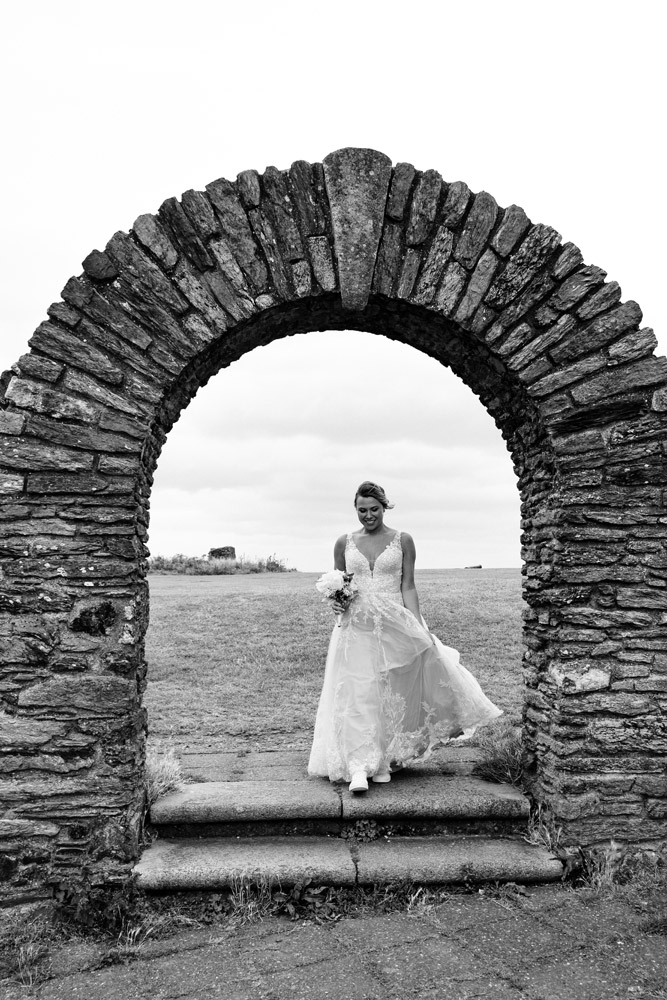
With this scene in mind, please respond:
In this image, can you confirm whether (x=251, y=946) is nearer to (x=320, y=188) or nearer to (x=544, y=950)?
(x=544, y=950)

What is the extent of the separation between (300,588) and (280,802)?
8.96m

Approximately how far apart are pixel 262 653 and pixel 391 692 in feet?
16.4

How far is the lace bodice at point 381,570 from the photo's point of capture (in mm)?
5586

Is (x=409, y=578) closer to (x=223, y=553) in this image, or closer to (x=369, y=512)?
(x=369, y=512)

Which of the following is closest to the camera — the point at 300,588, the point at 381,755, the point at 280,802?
the point at 280,802

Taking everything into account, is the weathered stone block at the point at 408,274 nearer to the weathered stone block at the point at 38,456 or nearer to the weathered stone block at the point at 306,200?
the weathered stone block at the point at 306,200

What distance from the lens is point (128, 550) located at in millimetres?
4348

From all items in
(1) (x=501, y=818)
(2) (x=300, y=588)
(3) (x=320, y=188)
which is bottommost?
(1) (x=501, y=818)

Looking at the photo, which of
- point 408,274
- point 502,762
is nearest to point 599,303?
point 408,274

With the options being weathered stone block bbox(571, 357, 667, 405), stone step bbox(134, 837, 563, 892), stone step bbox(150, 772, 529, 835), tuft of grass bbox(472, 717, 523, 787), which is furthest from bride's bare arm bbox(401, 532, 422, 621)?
weathered stone block bbox(571, 357, 667, 405)

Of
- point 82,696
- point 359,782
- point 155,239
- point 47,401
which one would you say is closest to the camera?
point 82,696

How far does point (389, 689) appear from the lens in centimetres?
536

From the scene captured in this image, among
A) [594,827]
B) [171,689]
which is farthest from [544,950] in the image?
A: [171,689]

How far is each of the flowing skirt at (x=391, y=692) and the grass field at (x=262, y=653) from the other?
1673mm
